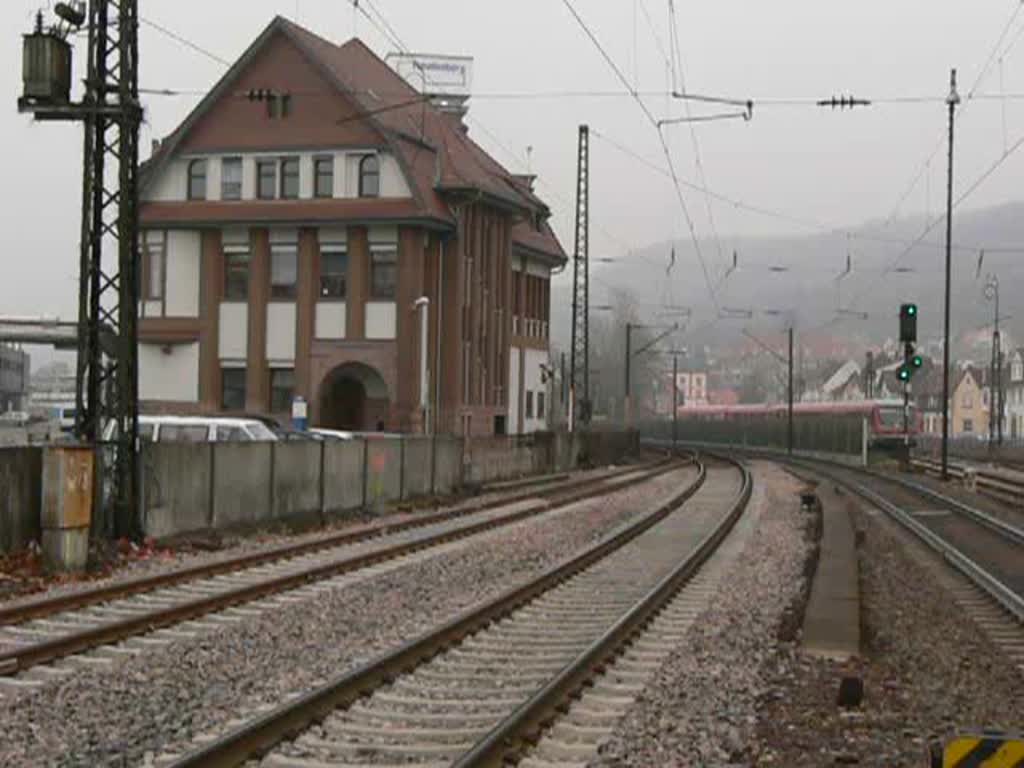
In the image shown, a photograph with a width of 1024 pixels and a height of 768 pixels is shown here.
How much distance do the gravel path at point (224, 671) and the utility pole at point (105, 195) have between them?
468 cm

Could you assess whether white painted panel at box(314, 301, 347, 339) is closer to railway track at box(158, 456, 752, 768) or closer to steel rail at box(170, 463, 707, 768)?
railway track at box(158, 456, 752, 768)

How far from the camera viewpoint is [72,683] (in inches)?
431

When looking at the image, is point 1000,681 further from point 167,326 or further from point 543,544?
point 167,326

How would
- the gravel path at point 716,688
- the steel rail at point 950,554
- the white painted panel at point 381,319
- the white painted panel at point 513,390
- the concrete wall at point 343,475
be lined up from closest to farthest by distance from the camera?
the gravel path at point 716,688, the steel rail at point 950,554, the concrete wall at point 343,475, the white painted panel at point 381,319, the white painted panel at point 513,390

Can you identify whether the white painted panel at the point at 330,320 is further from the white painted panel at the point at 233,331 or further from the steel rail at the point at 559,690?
the steel rail at the point at 559,690

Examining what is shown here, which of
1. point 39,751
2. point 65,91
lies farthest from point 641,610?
point 65,91

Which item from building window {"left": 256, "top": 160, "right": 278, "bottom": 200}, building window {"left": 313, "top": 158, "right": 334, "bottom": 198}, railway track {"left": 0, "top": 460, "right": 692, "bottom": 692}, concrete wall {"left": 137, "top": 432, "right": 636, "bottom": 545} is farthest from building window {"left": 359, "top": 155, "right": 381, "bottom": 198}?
railway track {"left": 0, "top": 460, "right": 692, "bottom": 692}

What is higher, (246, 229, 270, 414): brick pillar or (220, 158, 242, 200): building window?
(220, 158, 242, 200): building window

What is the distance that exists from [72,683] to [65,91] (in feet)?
42.5

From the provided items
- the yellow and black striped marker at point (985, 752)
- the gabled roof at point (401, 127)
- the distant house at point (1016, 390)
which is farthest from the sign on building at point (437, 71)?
the distant house at point (1016, 390)

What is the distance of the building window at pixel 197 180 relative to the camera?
53.5 meters

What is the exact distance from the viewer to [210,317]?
52.8 metres

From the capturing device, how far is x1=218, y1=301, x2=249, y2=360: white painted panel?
52.7 metres

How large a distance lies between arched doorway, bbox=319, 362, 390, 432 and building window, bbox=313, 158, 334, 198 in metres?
6.16
